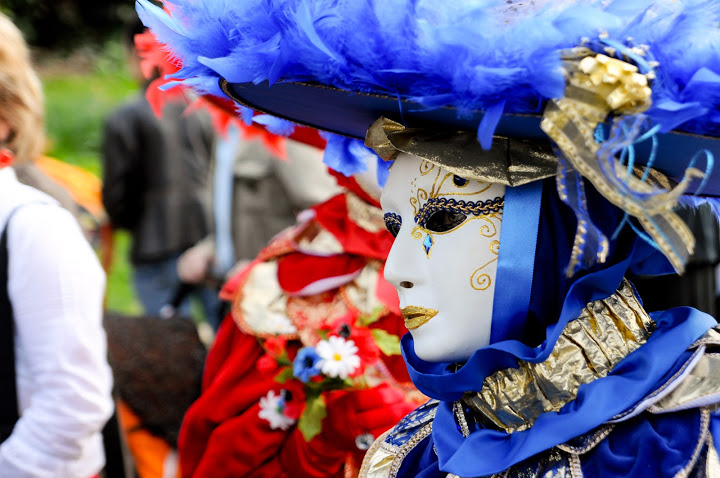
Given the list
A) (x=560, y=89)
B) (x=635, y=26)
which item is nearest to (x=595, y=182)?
→ (x=560, y=89)

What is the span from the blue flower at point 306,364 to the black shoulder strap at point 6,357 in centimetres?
67

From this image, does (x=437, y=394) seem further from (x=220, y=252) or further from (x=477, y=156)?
(x=220, y=252)

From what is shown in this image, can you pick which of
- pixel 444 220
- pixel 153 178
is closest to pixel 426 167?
pixel 444 220

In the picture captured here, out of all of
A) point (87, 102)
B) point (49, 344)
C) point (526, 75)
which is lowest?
point (87, 102)

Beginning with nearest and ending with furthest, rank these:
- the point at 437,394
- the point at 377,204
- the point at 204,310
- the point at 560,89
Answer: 1. the point at 560,89
2. the point at 437,394
3. the point at 377,204
4. the point at 204,310

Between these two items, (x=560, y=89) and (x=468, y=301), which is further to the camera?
(x=468, y=301)

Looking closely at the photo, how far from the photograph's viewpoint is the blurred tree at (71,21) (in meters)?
13.0

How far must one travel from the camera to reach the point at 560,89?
1.12 m

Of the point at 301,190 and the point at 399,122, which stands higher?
the point at 399,122

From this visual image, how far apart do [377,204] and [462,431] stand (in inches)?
33.7

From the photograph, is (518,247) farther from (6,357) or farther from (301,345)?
(6,357)

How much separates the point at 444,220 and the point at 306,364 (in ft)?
2.70

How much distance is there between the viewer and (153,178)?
440 centimetres

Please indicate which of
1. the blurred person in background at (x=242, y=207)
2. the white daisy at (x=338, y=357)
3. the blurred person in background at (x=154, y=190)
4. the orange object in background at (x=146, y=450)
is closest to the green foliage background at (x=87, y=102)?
the blurred person in background at (x=154, y=190)
